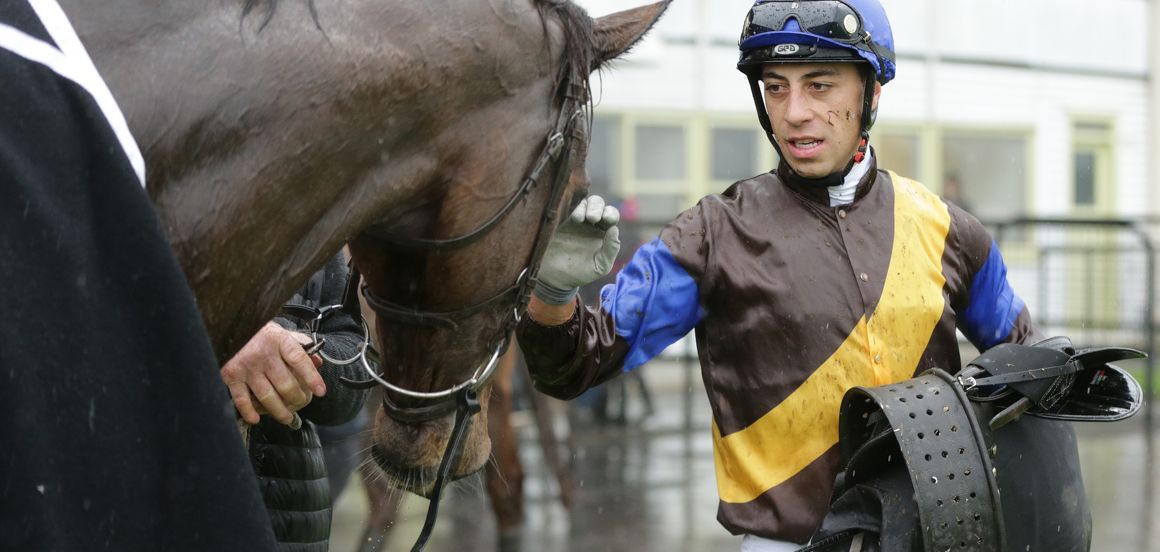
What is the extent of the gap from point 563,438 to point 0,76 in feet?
24.6

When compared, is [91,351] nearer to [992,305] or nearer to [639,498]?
[992,305]

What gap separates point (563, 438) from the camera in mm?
8547

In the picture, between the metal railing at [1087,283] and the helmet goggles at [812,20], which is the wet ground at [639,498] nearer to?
the metal railing at [1087,283]

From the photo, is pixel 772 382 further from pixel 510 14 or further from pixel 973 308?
pixel 510 14

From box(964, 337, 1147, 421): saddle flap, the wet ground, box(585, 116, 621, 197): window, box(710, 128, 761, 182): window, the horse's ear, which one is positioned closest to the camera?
the horse's ear

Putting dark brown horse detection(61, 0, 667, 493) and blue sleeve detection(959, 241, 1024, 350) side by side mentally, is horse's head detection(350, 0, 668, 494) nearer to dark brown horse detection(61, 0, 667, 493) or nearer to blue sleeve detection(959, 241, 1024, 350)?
dark brown horse detection(61, 0, 667, 493)

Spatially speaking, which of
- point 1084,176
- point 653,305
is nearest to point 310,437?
point 653,305

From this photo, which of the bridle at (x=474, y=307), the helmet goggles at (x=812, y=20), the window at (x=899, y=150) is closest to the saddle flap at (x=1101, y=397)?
the helmet goggles at (x=812, y=20)

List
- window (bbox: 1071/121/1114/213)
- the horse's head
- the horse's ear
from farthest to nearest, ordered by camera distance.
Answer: window (bbox: 1071/121/1114/213) → the horse's ear → the horse's head

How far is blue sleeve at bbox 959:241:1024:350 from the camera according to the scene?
8.23ft

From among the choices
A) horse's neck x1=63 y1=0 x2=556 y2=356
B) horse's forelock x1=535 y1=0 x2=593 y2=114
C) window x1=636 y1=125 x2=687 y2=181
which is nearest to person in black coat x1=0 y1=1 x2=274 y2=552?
horse's neck x1=63 y1=0 x2=556 y2=356

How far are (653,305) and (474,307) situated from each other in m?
0.60

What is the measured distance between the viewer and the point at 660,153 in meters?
11.5

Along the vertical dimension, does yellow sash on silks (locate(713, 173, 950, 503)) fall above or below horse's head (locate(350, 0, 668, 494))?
below
